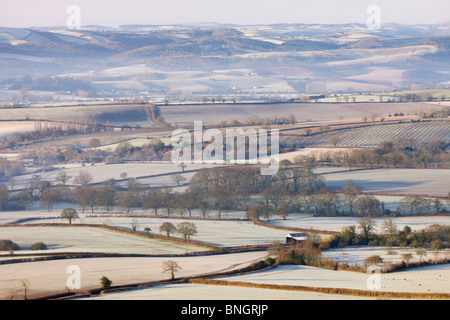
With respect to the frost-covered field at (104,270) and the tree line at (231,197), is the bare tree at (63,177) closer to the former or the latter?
the tree line at (231,197)

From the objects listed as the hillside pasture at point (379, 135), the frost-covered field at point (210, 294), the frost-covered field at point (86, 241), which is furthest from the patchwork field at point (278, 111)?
the frost-covered field at point (210, 294)

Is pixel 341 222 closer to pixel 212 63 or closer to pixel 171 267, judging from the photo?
pixel 171 267

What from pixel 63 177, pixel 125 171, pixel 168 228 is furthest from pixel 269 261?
pixel 125 171

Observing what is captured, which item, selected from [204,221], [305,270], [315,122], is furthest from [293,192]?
[315,122]

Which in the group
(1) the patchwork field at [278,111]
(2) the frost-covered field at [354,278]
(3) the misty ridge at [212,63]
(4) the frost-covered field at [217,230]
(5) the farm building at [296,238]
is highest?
(3) the misty ridge at [212,63]

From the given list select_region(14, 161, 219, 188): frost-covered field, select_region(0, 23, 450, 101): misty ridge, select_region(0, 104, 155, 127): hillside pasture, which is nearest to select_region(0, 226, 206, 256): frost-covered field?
select_region(14, 161, 219, 188): frost-covered field
